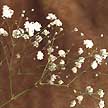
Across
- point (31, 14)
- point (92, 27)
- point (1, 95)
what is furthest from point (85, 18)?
point (1, 95)

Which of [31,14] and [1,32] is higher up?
[31,14]

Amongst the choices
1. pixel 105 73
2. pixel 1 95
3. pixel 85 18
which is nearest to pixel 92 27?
pixel 85 18

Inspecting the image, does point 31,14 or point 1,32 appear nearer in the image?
point 1,32

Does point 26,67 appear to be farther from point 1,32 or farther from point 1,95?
point 1,32

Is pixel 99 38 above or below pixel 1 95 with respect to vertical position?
above

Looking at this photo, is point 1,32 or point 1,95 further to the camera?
point 1,95

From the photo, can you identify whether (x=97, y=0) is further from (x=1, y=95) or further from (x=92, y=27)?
(x=1, y=95)

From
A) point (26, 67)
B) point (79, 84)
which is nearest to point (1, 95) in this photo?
point (26, 67)

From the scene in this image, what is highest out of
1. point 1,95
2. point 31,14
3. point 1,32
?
→ point 31,14
